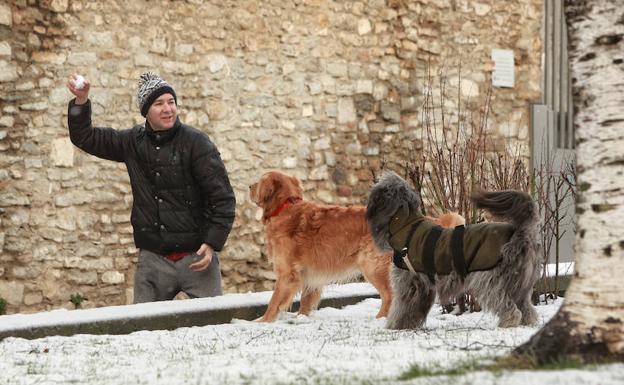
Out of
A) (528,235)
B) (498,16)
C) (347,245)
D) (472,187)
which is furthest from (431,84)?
(528,235)

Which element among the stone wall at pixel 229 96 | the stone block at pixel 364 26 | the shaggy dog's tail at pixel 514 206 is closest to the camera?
the shaggy dog's tail at pixel 514 206

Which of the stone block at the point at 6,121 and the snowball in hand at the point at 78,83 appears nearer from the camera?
the snowball in hand at the point at 78,83

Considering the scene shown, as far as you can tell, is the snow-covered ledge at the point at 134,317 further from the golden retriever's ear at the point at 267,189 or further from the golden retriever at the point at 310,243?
the golden retriever's ear at the point at 267,189

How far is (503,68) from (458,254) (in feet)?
24.0

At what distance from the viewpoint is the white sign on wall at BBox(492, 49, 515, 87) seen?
519 inches

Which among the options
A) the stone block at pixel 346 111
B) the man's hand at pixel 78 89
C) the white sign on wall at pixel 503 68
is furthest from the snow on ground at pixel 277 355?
the white sign on wall at pixel 503 68

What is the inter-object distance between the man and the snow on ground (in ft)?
0.94

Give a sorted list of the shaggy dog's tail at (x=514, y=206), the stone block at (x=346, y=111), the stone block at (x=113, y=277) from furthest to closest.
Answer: the stone block at (x=346, y=111), the stone block at (x=113, y=277), the shaggy dog's tail at (x=514, y=206)

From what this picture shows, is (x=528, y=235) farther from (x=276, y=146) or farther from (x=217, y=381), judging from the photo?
(x=276, y=146)

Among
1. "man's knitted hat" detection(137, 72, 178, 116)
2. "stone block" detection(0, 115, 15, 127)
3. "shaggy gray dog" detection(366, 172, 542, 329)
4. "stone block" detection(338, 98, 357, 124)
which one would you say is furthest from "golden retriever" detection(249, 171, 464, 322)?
"stone block" detection(338, 98, 357, 124)

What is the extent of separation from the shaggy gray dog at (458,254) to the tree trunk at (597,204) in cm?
141

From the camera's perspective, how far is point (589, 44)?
4.77 m

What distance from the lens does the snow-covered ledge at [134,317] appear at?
662cm

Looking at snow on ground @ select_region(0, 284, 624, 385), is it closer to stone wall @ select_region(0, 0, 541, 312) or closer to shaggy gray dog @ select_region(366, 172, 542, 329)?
shaggy gray dog @ select_region(366, 172, 542, 329)
